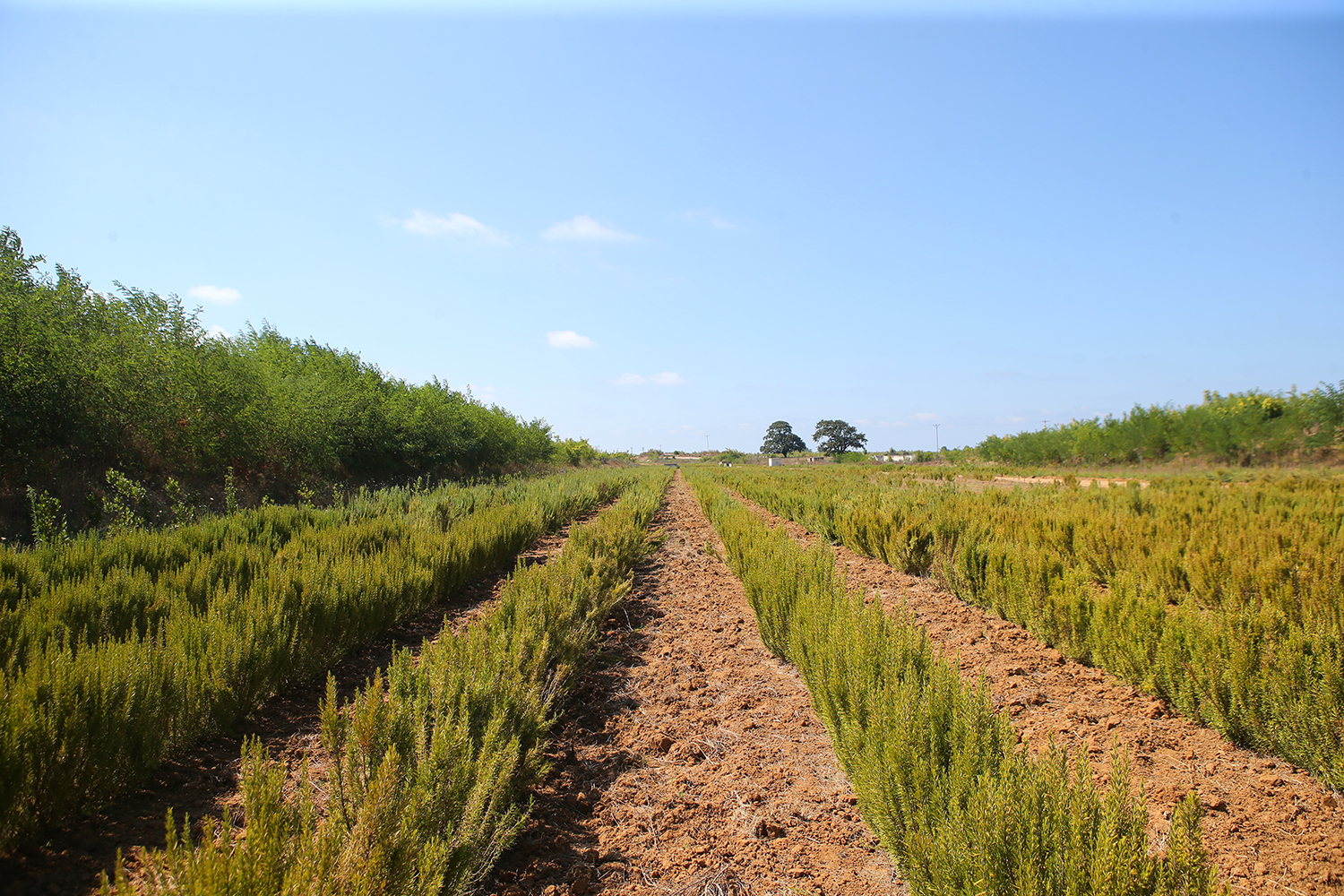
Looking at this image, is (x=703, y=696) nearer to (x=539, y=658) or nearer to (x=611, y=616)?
(x=539, y=658)

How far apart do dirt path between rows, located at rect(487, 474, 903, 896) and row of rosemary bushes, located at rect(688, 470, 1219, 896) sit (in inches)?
10.3

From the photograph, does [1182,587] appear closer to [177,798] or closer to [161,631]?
[177,798]

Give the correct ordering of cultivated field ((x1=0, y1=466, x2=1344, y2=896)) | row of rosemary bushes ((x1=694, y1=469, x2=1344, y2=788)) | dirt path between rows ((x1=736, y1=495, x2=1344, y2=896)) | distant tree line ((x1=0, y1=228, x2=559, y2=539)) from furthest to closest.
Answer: distant tree line ((x1=0, y1=228, x2=559, y2=539)), row of rosemary bushes ((x1=694, y1=469, x2=1344, y2=788)), dirt path between rows ((x1=736, y1=495, x2=1344, y2=896)), cultivated field ((x1=0, y1=466, x2=1344, y2=896))

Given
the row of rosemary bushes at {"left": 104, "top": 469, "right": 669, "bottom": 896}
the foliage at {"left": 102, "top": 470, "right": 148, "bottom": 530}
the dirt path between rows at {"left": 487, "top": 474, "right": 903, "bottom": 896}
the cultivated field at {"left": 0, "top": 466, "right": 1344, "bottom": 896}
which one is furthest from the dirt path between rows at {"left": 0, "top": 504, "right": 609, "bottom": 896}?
the foliage at {"left": 102, "top": 470, "right": 148, "bottom": 530}

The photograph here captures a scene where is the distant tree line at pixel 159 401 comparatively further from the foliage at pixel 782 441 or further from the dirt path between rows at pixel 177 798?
the foliage at pixel 782 441

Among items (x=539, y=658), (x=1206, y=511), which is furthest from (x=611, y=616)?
(x=1206, y=511)

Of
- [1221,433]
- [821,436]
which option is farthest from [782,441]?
[1221,433]

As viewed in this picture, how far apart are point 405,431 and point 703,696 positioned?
20114 mm

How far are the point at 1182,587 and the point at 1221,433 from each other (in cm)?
2675

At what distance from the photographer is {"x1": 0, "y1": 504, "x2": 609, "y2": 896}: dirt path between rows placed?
201 cm

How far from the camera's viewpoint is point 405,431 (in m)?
21.1

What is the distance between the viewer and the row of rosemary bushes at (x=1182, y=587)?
112 inches

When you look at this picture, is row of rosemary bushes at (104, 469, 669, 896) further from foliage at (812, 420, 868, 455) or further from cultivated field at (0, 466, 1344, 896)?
foliage at (812, 420, 868, 455)

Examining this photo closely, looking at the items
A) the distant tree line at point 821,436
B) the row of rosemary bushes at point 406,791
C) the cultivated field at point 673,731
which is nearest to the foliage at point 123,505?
the cultivated field at point 673,731
